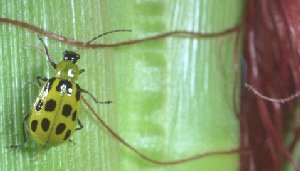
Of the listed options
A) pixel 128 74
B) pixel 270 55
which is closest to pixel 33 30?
pixel 128 74

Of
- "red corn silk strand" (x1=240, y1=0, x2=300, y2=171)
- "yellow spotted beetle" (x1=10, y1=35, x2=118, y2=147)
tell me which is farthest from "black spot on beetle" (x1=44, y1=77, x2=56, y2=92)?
"red corn silk strand" (x1=240, y1=0, x2=300, y2=171)

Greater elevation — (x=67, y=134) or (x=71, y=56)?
(x=71, y=56)

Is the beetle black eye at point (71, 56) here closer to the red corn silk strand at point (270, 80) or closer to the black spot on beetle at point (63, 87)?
the black spot on beetle at point (63, 87)

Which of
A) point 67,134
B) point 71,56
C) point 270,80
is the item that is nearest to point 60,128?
point 67,134

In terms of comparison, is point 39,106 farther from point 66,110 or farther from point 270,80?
point 270,80

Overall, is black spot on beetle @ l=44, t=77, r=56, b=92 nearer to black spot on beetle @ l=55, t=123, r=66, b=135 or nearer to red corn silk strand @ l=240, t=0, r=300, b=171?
black spot on beetle @ l=55, t=123, r=66, b=135

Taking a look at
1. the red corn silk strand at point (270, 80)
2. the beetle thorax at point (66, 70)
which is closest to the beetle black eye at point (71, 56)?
the beetle thorax at point (66, 70)

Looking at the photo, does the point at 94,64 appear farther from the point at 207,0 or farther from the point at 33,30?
the point at 207,0

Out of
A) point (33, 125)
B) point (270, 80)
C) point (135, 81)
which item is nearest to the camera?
point (33, 125)
